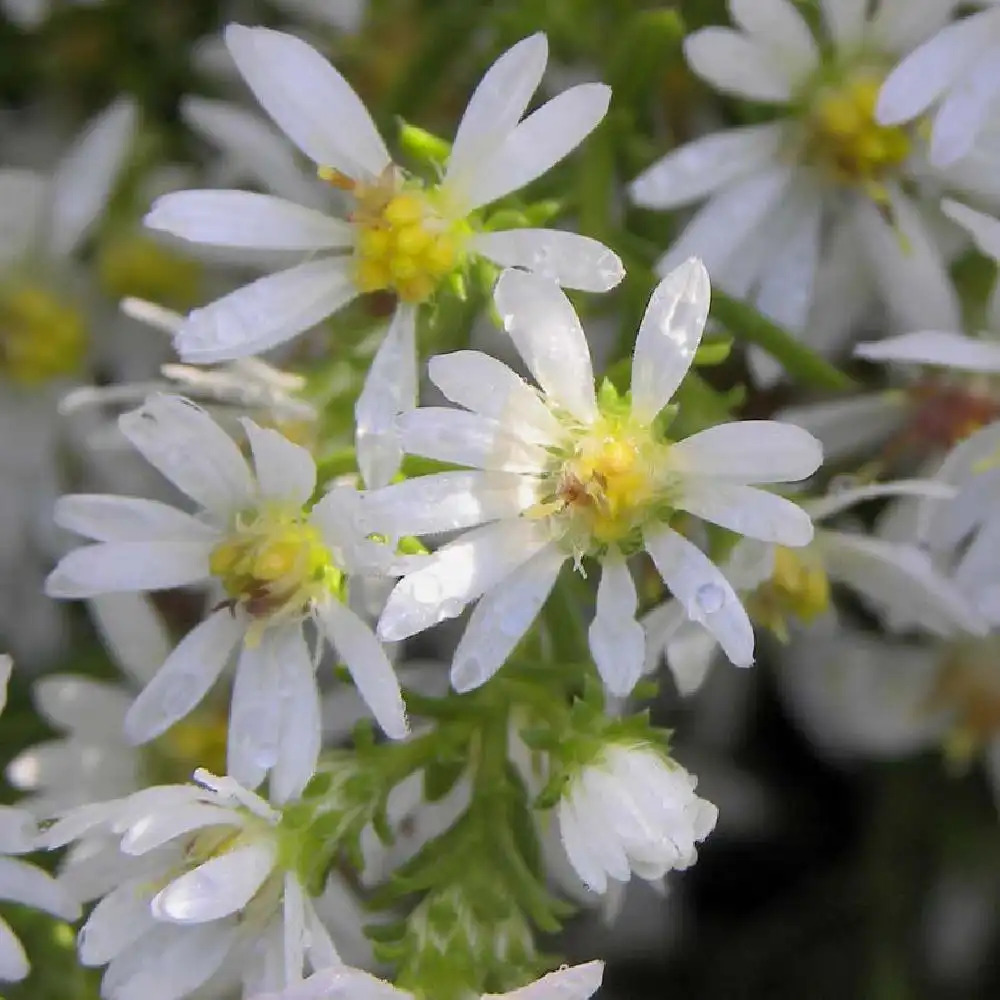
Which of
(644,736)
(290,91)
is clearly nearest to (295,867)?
(644,736)

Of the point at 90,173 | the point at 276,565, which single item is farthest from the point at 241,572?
the point at 90,173

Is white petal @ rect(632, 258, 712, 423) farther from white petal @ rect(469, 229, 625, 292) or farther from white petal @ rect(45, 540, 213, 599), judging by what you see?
white petal @ rect(45, 540, 213, 599)

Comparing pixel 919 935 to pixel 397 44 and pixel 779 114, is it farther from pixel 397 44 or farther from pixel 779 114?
pixel 397 44

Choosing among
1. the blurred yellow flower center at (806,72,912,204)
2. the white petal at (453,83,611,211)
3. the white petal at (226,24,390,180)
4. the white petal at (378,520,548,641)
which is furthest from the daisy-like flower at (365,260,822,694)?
the blurred yellow flower center at (806,72,912,204)

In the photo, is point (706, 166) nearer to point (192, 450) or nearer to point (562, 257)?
point (562, 257)

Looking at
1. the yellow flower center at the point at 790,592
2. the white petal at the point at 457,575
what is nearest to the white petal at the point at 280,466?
the white petal at the point at 457,575
